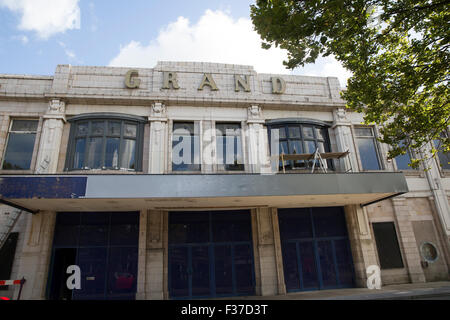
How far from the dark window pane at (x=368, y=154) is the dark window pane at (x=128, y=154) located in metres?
11.4

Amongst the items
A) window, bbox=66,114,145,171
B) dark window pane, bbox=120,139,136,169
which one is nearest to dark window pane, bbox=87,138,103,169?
window, bbox=66,114,145,171

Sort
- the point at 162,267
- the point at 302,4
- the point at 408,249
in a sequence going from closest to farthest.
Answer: the point at 302,4 < the point at 162,267 < the point at 408,249

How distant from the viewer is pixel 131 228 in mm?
11219

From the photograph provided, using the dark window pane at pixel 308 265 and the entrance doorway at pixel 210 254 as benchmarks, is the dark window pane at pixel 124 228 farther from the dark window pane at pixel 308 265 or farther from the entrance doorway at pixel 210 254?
the dark window pane at pixel 308 265

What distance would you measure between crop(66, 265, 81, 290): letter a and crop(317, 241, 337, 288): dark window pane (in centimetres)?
1023

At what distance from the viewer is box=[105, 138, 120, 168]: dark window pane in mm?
11648

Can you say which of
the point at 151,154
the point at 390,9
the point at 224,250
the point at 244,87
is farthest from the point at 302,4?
the point at 224,250

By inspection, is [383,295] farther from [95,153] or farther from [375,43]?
[95,153]

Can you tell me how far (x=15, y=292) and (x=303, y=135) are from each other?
13.8 metres

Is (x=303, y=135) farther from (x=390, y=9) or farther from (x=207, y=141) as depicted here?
(x=390, y=9)

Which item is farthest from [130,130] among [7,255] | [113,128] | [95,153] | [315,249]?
[315,249]

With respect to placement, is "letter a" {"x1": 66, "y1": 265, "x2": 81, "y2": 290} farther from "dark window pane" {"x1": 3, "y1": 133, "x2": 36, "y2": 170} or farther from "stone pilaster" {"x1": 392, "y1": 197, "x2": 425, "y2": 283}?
"stone pilaster" {"x1": 392, "y1": 197, "x2": 425, "y2": 283}

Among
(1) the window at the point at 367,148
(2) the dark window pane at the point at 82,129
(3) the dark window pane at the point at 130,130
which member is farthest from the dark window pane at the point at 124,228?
(1) the window at the point at 367,148

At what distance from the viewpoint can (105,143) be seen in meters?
11.8
